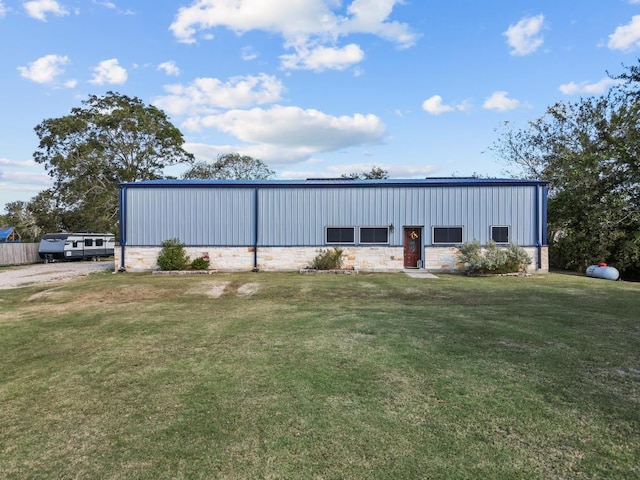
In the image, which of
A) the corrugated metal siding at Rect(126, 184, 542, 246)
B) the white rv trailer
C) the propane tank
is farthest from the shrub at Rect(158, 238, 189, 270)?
the propane tank

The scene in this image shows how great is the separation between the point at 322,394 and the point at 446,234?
15.8 meters

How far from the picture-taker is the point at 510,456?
9.98 feet

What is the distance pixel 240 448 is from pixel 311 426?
644 mm

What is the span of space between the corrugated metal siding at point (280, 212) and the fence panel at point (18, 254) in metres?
14.5

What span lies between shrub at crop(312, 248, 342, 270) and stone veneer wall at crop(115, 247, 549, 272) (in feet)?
1.39

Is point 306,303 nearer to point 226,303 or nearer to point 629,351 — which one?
point 226,303

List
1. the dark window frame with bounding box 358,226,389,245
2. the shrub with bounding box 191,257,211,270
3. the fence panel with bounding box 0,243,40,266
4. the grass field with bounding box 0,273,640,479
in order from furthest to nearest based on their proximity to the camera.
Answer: the fence panel with bounding box 0,243,40,266
the dark window frame with bounding box 358,226,389,245
the shrub with bounding box 191,257,211,270
the grass field with bounding box 0,273,640,479

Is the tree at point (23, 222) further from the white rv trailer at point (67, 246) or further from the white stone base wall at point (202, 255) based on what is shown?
the white stone base wall at point (202, 255)

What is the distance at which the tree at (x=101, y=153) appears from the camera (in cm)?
3322

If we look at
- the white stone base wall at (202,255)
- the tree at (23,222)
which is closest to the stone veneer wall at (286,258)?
the white stone base wall at (202,255)

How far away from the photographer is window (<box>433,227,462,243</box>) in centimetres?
1878

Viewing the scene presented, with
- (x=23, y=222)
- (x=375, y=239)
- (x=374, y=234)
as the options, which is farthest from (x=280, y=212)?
(x=23, y=222)

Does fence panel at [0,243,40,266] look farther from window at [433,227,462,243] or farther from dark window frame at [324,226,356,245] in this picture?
window at [433,227,462,243]

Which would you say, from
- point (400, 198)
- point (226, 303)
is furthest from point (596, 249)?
point (226, 303)
